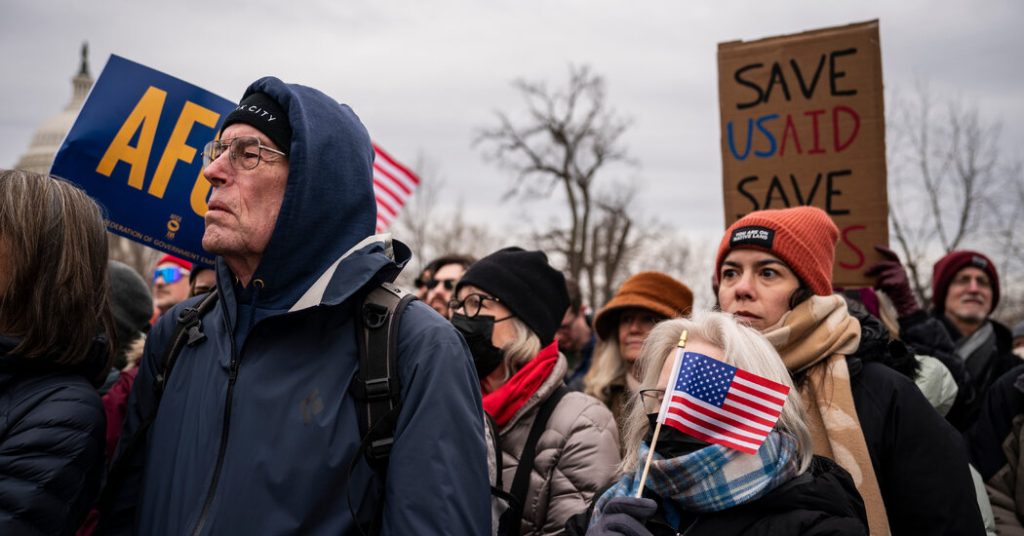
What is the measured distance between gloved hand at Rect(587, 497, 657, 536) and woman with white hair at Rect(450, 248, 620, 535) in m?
0.65

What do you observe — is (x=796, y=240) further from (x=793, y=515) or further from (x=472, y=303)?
(x=472, y=303)

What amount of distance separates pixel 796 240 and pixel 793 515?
4.43ft

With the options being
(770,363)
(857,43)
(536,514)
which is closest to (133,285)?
(536,514)

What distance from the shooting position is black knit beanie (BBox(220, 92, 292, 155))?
2.34 meters

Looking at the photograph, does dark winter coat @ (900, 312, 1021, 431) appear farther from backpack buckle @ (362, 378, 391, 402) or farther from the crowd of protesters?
backpack buckle @ (362, 378, 391, 402)

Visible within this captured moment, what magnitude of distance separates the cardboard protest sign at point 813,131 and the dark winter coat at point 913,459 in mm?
1588

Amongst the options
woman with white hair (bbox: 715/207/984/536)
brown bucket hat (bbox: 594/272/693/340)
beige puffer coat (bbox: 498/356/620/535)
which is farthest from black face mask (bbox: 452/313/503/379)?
brown bucket hat (bbox: 594/272/693/340)

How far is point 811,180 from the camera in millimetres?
4539

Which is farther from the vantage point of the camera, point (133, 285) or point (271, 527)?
point (133, 285)

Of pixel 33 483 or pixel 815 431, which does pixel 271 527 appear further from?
pixel 815 431

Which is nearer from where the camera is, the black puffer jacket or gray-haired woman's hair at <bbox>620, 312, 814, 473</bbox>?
the black puffer jacket

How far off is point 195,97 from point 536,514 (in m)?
2.22

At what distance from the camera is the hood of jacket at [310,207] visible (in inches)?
88.3

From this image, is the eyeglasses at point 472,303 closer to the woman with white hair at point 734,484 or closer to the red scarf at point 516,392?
the red scarf at point 516,392
